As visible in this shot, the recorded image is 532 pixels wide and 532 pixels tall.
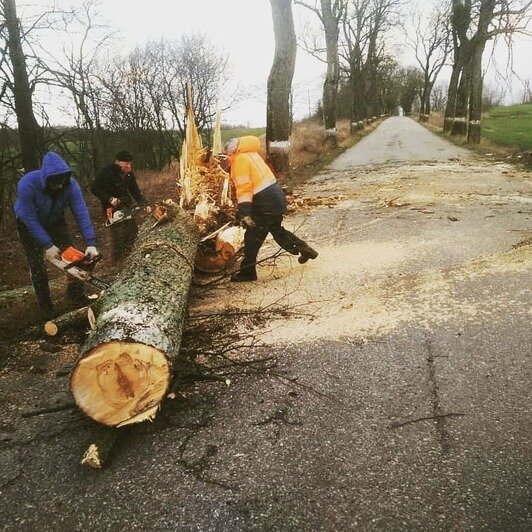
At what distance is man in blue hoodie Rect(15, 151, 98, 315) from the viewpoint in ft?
14.0

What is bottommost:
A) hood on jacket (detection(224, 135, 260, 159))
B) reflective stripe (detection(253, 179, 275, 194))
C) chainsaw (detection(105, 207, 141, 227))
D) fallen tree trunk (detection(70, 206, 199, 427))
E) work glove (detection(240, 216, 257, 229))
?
fallen tree trunk (detection(70, 206, 199, 427))

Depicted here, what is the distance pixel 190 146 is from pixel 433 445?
5615mm

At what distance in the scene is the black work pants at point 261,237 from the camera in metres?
5.14

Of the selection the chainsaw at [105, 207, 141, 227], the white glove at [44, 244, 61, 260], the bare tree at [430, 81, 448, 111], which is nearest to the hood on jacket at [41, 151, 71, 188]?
the white glove at [44, 244, 61, 260]

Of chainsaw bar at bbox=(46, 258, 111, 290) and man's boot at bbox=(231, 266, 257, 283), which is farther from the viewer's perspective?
man's boot at bbox=(231, 266, 257, 283)

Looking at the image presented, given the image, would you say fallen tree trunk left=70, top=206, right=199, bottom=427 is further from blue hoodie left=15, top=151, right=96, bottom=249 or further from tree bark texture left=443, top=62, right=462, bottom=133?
tree bark texture left=443, top=62, right=462, bottom=133

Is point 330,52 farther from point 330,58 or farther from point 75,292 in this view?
point 75,292

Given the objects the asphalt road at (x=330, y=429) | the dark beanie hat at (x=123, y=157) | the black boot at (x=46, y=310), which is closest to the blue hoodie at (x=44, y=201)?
the black boot at (x=46, y=310)

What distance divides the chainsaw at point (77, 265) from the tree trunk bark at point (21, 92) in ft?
23.5

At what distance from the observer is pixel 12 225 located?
12.5 meters

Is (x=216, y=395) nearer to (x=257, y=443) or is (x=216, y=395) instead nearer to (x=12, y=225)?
(x=257, y=443)

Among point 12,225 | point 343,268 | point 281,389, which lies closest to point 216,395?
point 281,389

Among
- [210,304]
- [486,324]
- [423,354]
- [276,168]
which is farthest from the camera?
[276,168]

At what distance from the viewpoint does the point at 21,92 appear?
32.8ft
